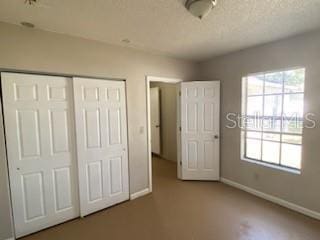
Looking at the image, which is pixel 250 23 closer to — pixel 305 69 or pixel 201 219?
pixel 305 69

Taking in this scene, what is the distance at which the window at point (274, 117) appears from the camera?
249 cm

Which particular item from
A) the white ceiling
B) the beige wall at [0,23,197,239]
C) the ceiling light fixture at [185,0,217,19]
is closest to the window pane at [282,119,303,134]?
the white ceiling

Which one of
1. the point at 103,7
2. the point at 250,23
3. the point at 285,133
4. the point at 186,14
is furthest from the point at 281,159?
the point at 103,7

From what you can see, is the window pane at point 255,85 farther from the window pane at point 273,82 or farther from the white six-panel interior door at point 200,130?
the white six-panel interior door at point 200,130

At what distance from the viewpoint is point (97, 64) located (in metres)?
2.46

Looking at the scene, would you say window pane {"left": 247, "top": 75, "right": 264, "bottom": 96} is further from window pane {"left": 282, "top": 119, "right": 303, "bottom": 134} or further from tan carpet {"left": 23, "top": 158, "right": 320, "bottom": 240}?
tan carpet {"left": 23, "top": 158, "right": 320, "bottom": 240}

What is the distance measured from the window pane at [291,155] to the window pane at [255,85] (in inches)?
36.5

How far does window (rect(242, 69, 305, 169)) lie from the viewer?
2486 millimetres

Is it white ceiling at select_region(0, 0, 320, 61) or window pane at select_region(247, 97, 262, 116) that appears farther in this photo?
window pane at select_region(247, 97, 262, 116)

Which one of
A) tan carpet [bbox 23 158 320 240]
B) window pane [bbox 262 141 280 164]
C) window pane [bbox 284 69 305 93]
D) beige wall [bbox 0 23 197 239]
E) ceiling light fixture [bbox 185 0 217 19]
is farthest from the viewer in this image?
window pane [bbox 262 141 280 164]

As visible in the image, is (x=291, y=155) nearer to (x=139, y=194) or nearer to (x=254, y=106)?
(x=254, y=106)

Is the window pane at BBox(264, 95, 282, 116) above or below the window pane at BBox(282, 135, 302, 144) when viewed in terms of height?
above

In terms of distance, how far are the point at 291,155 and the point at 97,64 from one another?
10.1ft

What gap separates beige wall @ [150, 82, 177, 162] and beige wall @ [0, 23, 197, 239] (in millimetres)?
1133
